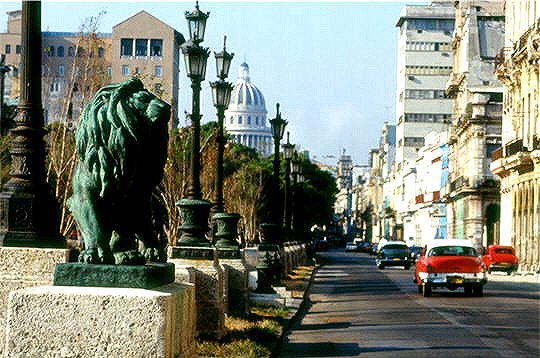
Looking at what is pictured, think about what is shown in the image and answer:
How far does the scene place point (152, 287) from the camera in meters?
7.25

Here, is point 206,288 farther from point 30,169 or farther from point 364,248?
point 364,248

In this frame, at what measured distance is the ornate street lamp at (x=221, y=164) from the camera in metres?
21.5

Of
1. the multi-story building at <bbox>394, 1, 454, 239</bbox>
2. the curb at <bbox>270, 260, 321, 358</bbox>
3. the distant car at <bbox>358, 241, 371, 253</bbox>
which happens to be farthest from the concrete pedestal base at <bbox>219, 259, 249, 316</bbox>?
the multi-story building at <bbox>394, 1, 454, 239</bbox>

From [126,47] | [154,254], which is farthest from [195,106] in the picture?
[126,47]

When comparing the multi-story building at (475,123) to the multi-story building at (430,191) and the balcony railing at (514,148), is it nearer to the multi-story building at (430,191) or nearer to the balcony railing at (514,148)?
the multi-story building at (430,191)

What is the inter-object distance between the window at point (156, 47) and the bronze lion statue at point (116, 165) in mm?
110864

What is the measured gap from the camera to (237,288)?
19.2 metres

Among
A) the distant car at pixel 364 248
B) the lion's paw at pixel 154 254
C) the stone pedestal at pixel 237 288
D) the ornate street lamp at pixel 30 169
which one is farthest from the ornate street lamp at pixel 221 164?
the distant car at pixel 364 248

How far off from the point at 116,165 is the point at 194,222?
9.49 m

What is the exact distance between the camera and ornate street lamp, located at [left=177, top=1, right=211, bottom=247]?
17156 mm

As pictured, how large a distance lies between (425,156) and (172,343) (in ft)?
363

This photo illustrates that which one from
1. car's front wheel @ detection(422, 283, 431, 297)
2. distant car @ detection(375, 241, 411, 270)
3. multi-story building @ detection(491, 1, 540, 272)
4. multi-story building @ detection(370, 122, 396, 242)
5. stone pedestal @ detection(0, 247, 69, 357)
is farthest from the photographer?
multi-story building @ detection(370, 122, 396, 242)

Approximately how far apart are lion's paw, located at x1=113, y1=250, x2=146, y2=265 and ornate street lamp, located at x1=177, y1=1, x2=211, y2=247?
30.9 ft

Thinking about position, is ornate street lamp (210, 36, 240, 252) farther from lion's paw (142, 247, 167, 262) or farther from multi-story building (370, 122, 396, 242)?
multi-story building (370, 122, 396, 242)
